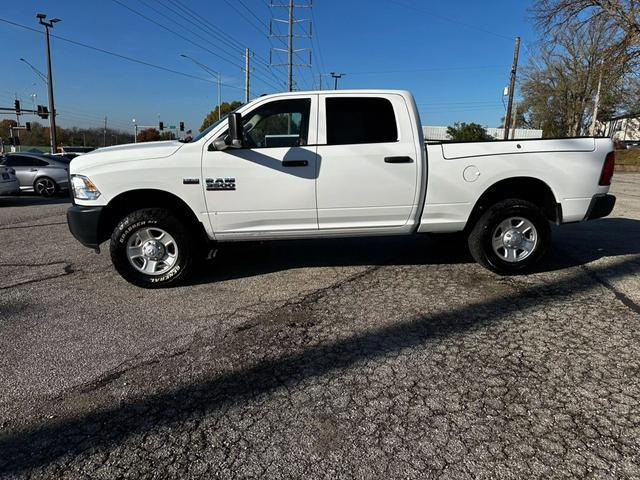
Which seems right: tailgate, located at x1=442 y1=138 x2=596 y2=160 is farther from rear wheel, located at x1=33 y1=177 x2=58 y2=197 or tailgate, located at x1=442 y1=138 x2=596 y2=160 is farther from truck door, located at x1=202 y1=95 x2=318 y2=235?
rear wheel, located at x1=33 y1=177 x2=58 y2=197

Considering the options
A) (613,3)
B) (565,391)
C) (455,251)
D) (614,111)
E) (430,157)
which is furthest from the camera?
(614,111)

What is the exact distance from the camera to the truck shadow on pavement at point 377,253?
552cm

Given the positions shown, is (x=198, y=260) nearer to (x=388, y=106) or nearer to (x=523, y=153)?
(x=388, y=106)

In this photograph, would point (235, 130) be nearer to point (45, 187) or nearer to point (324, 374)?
point (324, 374)

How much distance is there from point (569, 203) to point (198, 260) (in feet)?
14.1

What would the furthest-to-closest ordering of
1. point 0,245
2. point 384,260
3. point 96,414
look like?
point 0,245
point 384,260
point 96,414

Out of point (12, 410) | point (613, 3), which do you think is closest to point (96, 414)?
point (12, 410)

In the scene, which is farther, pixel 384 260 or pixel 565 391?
pixel 384 260

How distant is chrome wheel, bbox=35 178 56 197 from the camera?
13.7m

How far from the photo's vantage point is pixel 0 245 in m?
6.90

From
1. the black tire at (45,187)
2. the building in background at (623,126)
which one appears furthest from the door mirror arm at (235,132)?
the building in background at (623,126)

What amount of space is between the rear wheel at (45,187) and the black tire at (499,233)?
13.5 metres

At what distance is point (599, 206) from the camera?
5051 mm

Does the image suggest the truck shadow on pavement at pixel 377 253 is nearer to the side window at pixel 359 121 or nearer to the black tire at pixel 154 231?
the black tire at pixel 154 231
